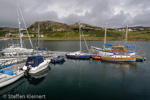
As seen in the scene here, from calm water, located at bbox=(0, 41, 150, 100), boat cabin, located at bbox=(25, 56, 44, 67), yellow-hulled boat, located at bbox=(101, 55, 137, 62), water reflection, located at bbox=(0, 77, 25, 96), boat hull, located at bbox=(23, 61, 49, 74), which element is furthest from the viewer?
yellow-hulled boat, located at bbox=(101, 55, 137, 62)

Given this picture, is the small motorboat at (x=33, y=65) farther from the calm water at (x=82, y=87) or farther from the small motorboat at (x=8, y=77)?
the small motorboat at (x=8, y=77)

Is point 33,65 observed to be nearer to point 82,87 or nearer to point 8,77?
point 8,77

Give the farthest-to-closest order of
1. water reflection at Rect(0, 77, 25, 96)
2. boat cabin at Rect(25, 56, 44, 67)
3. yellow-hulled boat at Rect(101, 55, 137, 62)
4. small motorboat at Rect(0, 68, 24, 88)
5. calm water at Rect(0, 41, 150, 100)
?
yellow-hulled boat at Rect(101, 55, 137, 62) → boat cabin at Rect(25, 56, 44, 67) → small motorboat at Rect(0, 68, 24, 88) → water reflection at Rect(0, 77, 25, 96) → calm water at Rect(0, 41, 150, 100)

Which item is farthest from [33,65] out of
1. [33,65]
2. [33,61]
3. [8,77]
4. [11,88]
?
[11,88]

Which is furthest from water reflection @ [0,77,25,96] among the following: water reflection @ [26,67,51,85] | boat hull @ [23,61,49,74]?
boat hull @ [23,61,49,74]

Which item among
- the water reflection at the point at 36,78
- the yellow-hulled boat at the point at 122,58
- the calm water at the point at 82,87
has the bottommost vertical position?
the calm water at the point at 82,87

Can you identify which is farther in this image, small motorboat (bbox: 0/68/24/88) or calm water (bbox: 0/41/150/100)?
small motorboat (bbox: 0/68/24/88)

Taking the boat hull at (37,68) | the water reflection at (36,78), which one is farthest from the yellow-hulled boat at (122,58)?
the water reflection at (36,78)

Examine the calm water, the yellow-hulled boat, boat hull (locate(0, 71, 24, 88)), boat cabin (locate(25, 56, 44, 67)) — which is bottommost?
the calm water

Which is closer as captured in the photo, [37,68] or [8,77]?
[8,77]

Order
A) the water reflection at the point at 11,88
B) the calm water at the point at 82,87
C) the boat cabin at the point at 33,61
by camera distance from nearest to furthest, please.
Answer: the calm water at the point at 82,87 → the water reflection at the point at 11,88 → the boat cabin at the point at 33,61

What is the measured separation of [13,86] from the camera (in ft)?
71.9

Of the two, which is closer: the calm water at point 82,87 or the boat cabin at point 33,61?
the calm water at point 82,87

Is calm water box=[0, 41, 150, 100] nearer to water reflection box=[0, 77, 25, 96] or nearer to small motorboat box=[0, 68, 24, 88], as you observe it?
water reflection box=[0, 77, 25, 96]
